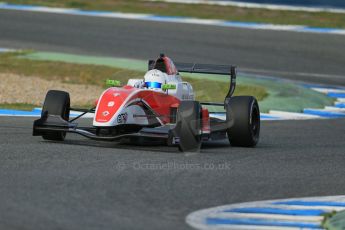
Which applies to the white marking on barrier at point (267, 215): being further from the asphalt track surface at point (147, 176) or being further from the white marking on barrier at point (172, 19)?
the white marking on barrier at point (172, 19)

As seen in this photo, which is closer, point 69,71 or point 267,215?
point 267,215

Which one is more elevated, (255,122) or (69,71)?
(69,71)

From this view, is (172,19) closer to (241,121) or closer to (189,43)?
(189,43)

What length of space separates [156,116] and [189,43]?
11.4 meters

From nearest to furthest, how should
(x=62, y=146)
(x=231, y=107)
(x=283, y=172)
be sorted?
(x=283, y=172) < (x=62, y=146) < (x=231, y=107)

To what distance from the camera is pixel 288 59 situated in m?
20.4

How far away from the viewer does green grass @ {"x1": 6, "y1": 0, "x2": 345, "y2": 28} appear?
2344 cm

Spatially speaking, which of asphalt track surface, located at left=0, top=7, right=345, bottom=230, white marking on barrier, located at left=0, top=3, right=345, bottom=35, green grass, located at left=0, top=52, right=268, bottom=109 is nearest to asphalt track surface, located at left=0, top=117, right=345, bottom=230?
asphalt track surface, located at left=0, top=7, right=345, bottom=230

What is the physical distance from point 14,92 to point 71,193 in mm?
8503

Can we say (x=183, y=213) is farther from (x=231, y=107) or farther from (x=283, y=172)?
(x=231, y=107)

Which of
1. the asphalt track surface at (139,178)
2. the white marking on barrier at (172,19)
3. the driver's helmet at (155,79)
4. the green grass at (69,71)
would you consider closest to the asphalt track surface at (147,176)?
the asphalt track surface at (139,178)

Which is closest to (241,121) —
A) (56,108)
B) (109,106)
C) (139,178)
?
(109,106)

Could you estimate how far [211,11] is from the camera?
24.6 meters

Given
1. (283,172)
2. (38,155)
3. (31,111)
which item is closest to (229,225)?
(283,172)
